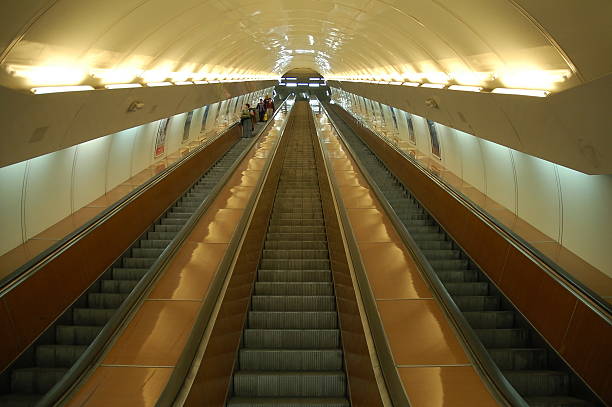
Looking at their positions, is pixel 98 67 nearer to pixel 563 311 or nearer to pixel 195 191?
pixel 195 191

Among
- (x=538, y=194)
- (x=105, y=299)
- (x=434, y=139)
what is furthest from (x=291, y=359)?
(x=434, y=139)

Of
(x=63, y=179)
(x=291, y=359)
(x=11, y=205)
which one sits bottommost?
(x=291, y=359)

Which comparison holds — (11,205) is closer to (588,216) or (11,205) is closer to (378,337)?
(378,337)

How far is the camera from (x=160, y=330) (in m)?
5.37

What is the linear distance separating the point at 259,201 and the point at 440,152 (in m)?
8.51

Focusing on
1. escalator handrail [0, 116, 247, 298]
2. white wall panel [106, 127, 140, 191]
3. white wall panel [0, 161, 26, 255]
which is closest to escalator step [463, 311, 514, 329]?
escalator handrail [0, 116, 247, 298]

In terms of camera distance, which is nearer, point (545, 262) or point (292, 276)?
point (545, 262)

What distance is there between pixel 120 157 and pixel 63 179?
3143mm

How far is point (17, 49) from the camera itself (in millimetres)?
5488

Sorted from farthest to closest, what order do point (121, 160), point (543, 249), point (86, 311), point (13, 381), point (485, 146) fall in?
point (121, 160) < point (485, 146) < point (543, 249) < point (86, 311) < point (13, 381)

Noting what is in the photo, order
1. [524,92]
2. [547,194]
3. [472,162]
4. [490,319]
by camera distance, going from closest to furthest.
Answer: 1. [524,92]
2. [490,319]
3. [547,194]
4. [472,162]

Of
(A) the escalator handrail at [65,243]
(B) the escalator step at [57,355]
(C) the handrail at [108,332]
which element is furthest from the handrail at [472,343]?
(A) the escalator handrail at [65,243]

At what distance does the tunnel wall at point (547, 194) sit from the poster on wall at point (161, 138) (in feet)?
28.6

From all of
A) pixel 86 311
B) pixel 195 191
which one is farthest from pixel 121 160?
pixel 86 311
